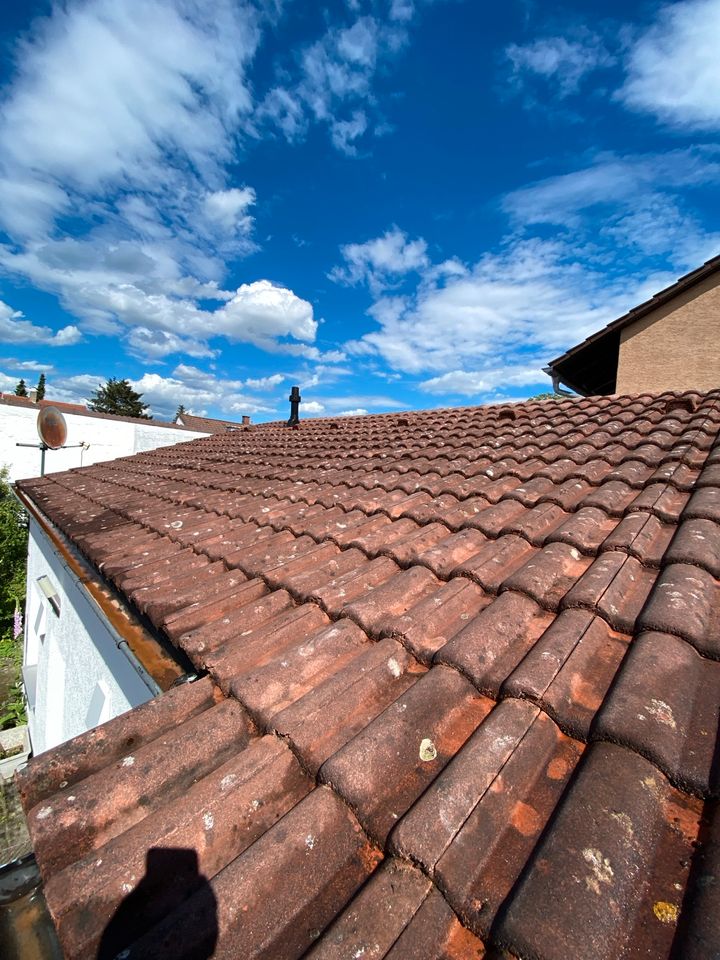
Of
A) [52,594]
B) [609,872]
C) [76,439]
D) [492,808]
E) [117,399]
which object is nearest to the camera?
[609,872]

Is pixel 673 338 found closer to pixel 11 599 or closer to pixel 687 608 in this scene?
pixel 687 608

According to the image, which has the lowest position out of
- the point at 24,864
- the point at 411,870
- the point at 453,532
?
the point at 24,864

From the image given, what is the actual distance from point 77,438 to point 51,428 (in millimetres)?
6133

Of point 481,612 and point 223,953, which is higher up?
point 481,612

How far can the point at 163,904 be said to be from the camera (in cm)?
94

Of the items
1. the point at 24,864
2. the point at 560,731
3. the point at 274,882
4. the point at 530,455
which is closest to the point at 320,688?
the point at 274,882

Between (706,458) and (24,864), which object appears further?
(706,458)

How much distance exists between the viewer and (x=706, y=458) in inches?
114

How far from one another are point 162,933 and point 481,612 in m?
1.32

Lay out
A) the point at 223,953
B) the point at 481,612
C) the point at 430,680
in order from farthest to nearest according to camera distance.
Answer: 1. the point at 481,612
2. the point at 430,680
3. the point at 223,953

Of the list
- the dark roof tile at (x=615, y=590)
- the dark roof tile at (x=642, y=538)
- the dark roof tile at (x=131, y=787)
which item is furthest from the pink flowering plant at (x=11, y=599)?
the dark roof tile at (x=642, y=538)

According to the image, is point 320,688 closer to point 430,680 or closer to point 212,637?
point 430,680

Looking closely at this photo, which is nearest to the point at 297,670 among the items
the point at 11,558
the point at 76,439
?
the point at 11,558

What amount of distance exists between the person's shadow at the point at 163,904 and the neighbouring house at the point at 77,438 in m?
16.2
